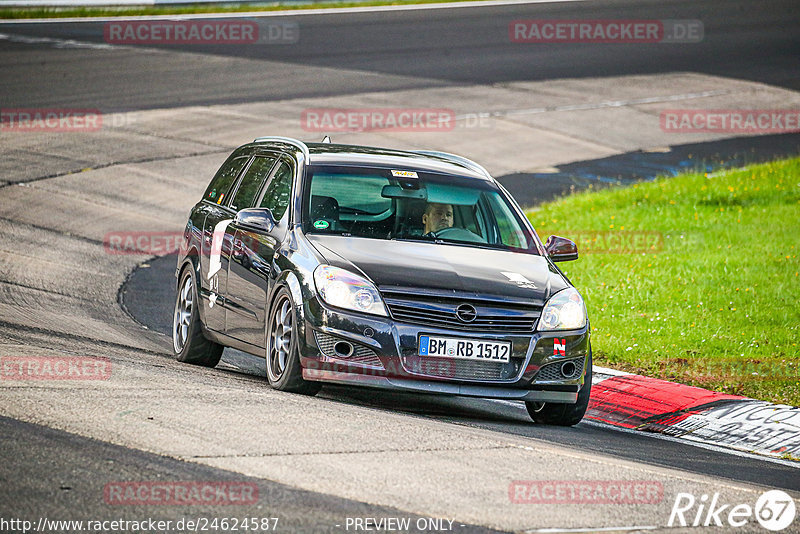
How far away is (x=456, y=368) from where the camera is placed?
26.2ft

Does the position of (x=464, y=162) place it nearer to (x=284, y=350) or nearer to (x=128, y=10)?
(x=284, y=350)

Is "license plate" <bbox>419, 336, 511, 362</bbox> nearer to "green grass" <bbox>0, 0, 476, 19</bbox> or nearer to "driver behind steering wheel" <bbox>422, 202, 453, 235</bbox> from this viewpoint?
"driver behind steering wheel" <bbox>422, 202, 453, 235</bbox>

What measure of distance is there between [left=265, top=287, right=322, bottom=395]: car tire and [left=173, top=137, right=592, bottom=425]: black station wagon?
13 millimetres

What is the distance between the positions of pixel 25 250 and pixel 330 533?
10.2m

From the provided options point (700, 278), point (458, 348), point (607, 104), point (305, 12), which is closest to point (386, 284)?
point (458, 348)

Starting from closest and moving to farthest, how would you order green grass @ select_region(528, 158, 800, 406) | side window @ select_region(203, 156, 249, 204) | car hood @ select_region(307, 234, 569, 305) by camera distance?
1. car hood @ select_region(307, 234, 569, 305)
2. side window @ select_region(203, 156, 249, 204)
3. green grass @ select_region(528, 158, 800, 406)

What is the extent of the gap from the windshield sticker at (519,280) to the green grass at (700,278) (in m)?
2.79

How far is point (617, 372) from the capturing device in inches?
419

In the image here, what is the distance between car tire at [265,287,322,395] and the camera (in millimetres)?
8172

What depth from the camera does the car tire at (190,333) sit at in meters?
10.2

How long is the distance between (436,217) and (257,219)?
1.33 m

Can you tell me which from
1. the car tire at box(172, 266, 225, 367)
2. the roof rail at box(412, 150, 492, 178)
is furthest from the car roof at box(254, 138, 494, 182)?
the car tire at box(172, 266, 225, 367)

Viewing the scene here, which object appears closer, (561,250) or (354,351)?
(354,351)

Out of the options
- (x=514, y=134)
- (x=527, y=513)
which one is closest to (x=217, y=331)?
(x=527, y=513)
